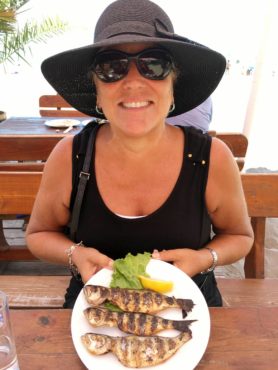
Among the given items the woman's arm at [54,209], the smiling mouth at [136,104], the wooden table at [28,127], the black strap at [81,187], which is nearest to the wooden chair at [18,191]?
the woman's arm at [54,209]

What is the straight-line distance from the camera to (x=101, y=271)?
126cm

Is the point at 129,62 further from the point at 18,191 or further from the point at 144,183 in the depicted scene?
the point at 18,191

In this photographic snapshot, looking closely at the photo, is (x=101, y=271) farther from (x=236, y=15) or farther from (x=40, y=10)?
(x=40, y=10)

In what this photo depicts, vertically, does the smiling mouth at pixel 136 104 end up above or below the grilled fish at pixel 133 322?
above

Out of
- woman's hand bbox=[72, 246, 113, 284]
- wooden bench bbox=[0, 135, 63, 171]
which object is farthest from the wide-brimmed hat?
wooden bench bbox=[0, 135, 63, 171]

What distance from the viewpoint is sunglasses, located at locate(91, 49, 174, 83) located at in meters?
1.22

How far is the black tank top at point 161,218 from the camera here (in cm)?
149

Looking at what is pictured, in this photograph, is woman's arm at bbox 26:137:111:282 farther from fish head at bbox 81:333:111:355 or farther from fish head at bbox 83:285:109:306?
fish head at bbox 81:333:111:355

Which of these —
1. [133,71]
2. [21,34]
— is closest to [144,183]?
[133,71]

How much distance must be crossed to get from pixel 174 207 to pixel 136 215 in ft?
0.59

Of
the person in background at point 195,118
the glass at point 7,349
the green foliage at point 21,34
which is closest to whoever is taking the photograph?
the glass at point 7,349

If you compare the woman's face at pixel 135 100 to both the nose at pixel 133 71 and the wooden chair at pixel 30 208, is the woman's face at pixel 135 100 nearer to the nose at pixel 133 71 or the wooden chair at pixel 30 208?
the nose at pixel 133 71

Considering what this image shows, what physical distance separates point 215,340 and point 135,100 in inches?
35.9

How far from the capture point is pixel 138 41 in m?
1.10
